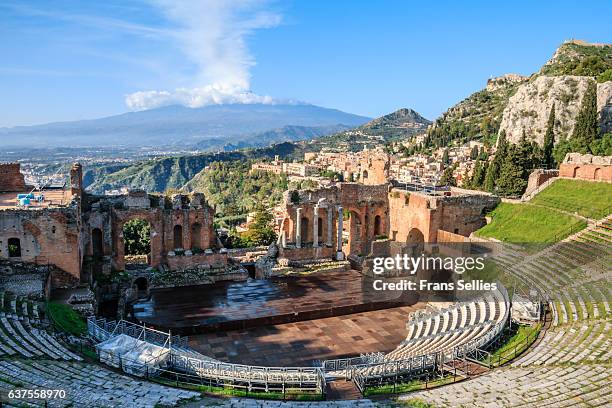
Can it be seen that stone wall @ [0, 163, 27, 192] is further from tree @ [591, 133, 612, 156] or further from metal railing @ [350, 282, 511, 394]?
tree @ [591, 133, 612, 156]

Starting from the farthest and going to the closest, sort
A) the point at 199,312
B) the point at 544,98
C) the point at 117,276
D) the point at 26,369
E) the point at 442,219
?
the point at 544,98, the point at 442,219, the point at 117,276, the point at 199,312, the point at 26,369

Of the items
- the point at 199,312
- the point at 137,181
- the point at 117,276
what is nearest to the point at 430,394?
the point at 199,312

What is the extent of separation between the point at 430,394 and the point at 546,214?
20.0m

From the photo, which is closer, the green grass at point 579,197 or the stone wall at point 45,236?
the stone wall at point 45,236

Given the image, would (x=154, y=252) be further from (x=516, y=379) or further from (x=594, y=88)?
(x=594, y=88)

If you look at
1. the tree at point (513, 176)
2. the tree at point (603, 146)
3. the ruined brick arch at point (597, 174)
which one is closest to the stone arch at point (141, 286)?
the tree at point (513, 176)

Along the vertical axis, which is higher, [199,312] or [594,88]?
[594,88]

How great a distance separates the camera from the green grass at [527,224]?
89.7 feet

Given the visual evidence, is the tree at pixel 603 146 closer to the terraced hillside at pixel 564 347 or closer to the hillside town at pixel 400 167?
the hillside town at pixel 400 167

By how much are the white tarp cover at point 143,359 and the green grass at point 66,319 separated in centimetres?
350

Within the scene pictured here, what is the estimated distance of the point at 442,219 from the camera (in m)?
34.4

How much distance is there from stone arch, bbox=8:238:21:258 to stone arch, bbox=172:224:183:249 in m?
9.44

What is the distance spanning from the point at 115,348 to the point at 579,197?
93.4 feet

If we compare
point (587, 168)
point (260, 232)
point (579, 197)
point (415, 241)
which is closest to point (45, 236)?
point (415, 241)
